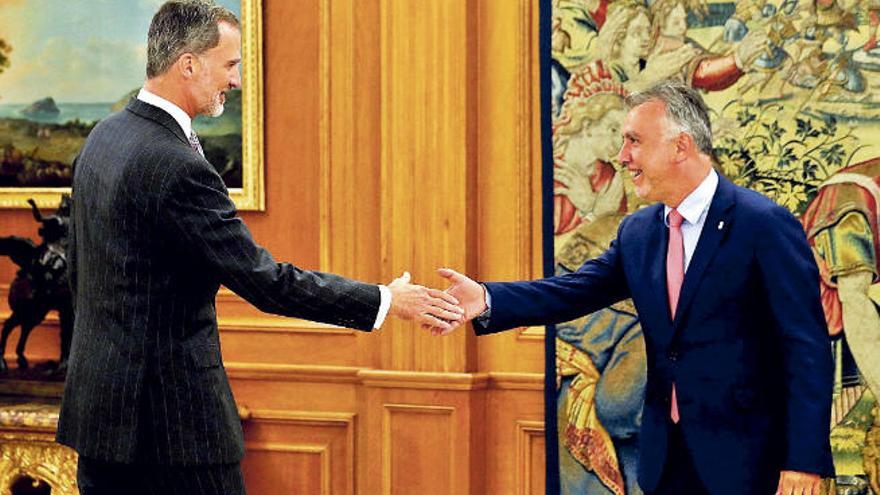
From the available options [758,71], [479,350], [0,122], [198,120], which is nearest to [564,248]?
[479,350]

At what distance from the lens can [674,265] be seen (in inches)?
136

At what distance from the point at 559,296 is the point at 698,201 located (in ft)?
1.80

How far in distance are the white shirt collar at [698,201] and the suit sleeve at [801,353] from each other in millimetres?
224

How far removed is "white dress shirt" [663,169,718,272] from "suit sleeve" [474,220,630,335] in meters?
0.34

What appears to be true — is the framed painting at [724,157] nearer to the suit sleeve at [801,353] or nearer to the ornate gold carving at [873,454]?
the ornate gold carving at [873,454]

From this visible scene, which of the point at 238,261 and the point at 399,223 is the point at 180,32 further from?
the point at 399,223

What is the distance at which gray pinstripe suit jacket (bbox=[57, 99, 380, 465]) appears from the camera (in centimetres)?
315

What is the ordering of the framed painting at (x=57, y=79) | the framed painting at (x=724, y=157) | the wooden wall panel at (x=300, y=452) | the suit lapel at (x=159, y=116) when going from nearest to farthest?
the suit lapel at (x=159, y=116)
the framed painting at (x=724, y=157)
the wooden wall panel at (x=300, y=452)
the framed painting at (x=57, y=79)

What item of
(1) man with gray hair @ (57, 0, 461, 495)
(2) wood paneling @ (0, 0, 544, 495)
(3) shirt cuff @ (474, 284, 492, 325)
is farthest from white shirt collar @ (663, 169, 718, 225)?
(2) wood paneling @ (0, 0, 544, 495)

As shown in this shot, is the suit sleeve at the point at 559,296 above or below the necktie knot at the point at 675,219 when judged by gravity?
below

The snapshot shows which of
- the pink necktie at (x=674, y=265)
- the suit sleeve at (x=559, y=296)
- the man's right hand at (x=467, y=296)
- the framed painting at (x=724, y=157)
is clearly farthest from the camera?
the framed painting at (x=724, y=157)

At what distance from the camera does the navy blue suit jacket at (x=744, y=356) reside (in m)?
3.21

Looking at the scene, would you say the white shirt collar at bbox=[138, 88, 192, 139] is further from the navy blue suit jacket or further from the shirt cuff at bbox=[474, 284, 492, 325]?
the navy blue suit jacket

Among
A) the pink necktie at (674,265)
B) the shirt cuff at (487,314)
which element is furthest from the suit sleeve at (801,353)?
the shirt cuff at (487,314)
